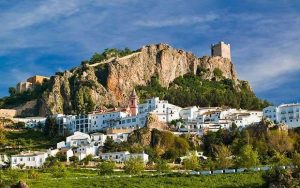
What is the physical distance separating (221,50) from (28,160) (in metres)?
80.9

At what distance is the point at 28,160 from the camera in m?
89.7

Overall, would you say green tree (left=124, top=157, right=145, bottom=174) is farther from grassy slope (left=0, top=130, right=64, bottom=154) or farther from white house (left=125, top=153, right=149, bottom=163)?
grassy slope (left=0, top=130, right=64, bottom=154)

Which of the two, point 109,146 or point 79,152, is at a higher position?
point 109,146

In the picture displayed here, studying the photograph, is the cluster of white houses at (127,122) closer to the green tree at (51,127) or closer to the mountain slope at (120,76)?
the green tree at (51,127)

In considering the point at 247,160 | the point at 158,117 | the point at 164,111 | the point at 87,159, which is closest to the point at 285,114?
the point at 164,111

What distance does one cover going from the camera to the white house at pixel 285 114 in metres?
103

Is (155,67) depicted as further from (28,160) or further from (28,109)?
(28,160)

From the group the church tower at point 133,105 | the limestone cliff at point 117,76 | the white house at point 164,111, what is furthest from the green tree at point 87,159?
the limestone cliff at point 117,76

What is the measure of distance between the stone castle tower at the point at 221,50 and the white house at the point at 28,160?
257ft

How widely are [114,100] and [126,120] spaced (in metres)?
20.7

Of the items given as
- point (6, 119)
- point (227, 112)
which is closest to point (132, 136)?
point (227, 112)

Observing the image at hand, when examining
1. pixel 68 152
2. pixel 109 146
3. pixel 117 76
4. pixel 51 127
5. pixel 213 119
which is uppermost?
pixel 117 76

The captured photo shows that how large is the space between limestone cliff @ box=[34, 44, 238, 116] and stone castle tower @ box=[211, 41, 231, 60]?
640 centimetres

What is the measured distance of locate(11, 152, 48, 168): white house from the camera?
89.1 meters
